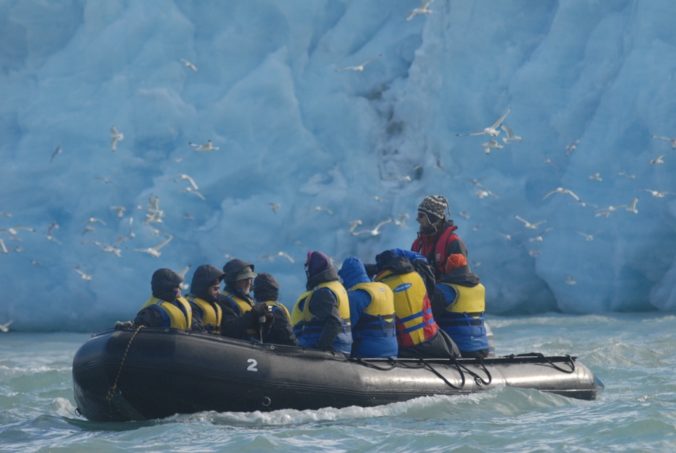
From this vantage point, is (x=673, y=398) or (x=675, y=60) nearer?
(x=673, y=398)

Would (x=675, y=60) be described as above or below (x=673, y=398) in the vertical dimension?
above

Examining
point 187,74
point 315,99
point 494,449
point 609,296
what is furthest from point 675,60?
point 494,449

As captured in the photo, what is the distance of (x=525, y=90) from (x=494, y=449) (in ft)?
35.9

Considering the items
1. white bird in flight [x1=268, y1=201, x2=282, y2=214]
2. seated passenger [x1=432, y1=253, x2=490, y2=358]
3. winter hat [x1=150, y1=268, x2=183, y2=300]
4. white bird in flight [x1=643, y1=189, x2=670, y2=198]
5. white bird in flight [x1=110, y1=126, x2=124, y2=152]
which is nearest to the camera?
winter hat [x1=150, y1=268, x2=183, y2=300]

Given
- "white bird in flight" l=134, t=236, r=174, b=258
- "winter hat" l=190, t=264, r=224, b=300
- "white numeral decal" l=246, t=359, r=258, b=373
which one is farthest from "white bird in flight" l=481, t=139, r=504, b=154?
"white numeral decal" l=246, t=359, r=258, b=373

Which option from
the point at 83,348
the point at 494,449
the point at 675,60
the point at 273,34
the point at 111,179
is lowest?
the point at 494,449

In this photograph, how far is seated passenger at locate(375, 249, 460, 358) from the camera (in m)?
9.34

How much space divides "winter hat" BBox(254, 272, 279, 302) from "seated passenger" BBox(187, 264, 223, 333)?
28 cm

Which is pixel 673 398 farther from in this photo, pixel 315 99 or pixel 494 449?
pixel 315 99

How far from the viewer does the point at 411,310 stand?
372 inches

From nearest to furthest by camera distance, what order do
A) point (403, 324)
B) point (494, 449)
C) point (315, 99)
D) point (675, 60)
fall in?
point (494, 449)
point (403, 324)
point (675, 60)
point (315, 99)

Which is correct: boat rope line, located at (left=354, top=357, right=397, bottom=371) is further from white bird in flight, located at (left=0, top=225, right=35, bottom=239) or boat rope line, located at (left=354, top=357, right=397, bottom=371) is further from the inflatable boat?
white bird in flight, located at (left=0, top=225, right=35, bottom=239)

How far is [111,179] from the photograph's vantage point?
18094mm

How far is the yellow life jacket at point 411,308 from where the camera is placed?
30.7 feet
